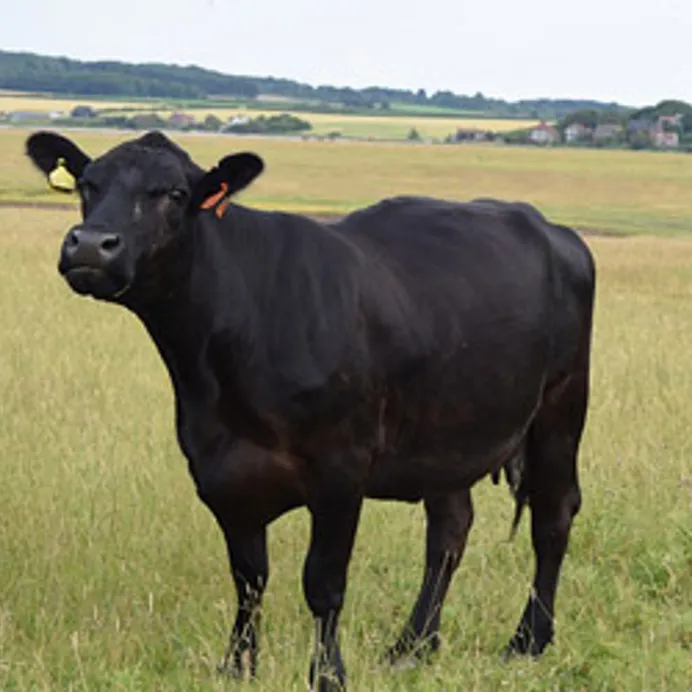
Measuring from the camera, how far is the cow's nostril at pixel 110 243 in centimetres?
430

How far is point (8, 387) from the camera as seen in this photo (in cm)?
1060

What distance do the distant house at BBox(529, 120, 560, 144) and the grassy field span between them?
131203 millimetres

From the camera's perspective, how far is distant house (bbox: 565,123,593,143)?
140000mm

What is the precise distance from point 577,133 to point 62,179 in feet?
458

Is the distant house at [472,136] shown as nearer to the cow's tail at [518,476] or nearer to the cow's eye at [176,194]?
the cow's tail at [518,476]

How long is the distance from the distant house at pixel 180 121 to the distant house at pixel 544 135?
34.7m

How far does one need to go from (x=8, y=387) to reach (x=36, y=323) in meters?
3.22

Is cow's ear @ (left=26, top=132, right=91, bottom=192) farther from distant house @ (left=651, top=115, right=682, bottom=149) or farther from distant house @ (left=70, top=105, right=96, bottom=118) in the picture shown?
distant house @ (left=70, top=105, right=96, bottom=118)

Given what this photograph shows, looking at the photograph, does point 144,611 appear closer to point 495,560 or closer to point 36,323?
point 495,560

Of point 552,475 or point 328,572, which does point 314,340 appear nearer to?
point 328,572

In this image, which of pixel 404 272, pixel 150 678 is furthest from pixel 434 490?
pixel 150 678

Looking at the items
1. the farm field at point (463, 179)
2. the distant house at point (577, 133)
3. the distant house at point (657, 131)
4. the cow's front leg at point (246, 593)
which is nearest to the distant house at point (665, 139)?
the distant house at point (657, 131)

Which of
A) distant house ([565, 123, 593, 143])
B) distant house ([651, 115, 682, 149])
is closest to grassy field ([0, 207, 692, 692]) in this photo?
distant house ([651, 115, 682, 149])

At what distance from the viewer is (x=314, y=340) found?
4859 mm
